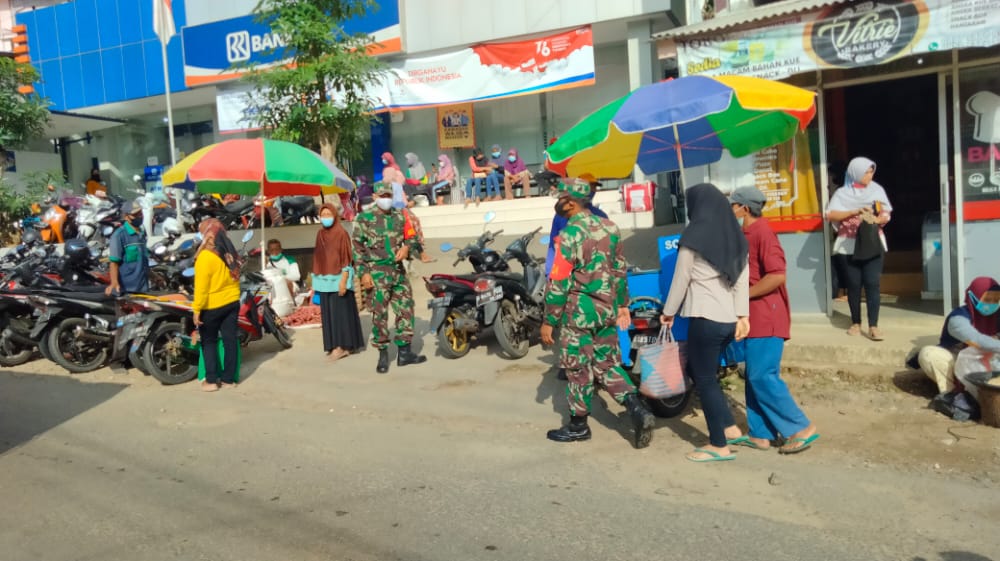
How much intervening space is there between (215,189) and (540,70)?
279 inches

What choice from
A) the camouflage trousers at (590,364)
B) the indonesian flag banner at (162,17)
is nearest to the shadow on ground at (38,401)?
the camouflage trousers at (590,364)

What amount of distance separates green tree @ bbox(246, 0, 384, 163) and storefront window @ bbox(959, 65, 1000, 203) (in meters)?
8.43

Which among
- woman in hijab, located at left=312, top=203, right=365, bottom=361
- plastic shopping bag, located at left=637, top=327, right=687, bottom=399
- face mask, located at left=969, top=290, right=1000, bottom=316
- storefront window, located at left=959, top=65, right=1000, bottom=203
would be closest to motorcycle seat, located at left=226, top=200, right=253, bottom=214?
woman in hijab, located at left=312, top=203, right=365, bottom=361

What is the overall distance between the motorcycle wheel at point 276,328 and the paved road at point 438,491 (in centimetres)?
195

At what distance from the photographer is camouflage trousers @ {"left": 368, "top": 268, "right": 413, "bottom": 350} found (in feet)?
26.0

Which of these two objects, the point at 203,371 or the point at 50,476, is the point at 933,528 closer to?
the point at 50,476

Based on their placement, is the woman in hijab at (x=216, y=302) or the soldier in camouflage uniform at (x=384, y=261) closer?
the woman in hijab at (x=216, y=302)

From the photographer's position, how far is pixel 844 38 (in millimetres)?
7258

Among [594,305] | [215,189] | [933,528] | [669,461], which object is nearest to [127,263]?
[215,189]

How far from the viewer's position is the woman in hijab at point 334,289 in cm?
866

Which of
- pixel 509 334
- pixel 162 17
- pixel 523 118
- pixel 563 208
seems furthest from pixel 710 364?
pixel 162 17

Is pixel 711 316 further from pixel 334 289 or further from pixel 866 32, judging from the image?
pixel 334 289

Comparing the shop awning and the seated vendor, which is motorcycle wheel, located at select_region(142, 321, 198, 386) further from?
the shop awning

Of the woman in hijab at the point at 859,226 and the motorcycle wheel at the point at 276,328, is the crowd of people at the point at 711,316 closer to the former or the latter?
the woman in hijab at the point at 859,226
